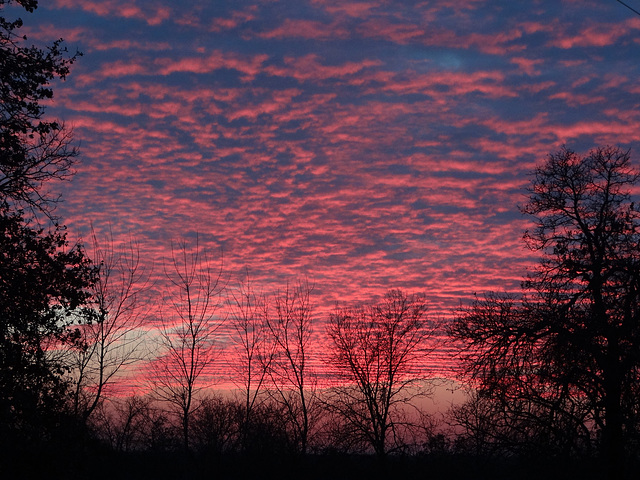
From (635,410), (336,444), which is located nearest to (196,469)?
(336,444)

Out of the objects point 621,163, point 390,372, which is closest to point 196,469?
point 390,372

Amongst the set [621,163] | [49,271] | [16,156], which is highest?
[621,163]

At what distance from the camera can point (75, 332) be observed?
48.4ft

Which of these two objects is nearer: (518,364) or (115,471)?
(518,364)

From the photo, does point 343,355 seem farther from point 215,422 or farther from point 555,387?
point 555,387

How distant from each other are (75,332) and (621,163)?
70.1 ft

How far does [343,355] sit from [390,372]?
341 cm

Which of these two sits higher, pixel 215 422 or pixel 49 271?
pixel 49 271

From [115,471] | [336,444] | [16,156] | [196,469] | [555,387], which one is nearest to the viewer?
[16,156]

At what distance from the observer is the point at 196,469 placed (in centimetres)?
3522

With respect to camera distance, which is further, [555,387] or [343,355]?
[343,355]

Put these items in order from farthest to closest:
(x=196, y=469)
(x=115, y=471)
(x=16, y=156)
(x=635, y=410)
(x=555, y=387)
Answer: (x=115, y=471)
(x=196, y=469)
(x=555, y=387)
(x=635, y=410)
(x=16, y=156)

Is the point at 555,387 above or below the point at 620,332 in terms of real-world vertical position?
below

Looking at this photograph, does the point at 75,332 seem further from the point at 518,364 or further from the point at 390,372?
the point at 390,372
